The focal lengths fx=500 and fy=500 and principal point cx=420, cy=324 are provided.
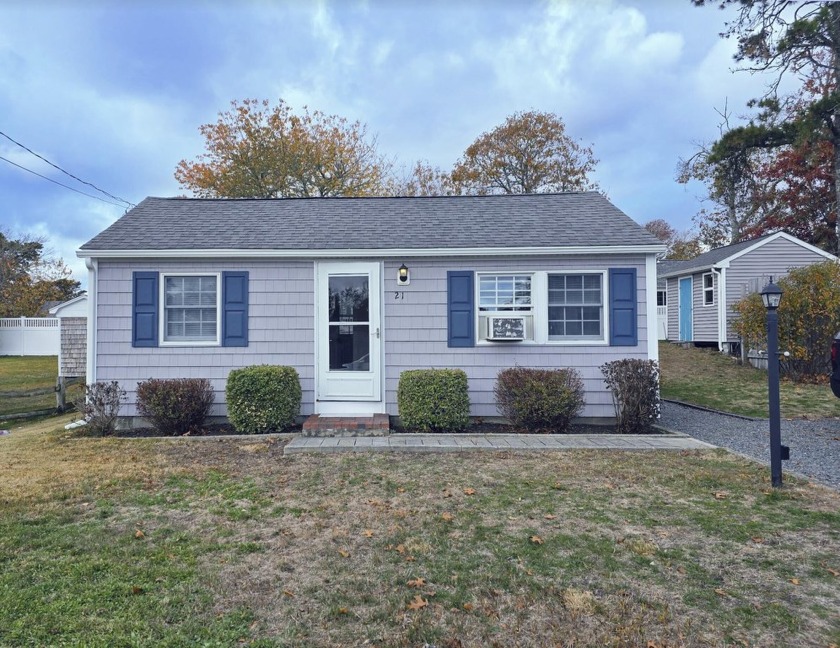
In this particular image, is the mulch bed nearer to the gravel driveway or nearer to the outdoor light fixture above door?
the gravel driveway

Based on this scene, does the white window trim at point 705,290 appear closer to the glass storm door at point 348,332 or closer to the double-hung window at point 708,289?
the double-hung window at point 708,289

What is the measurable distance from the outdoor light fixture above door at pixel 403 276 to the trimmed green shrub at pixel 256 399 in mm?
2126

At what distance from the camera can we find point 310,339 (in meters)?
7.36

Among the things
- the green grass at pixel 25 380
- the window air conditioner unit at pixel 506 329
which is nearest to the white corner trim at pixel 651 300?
the window air conditioner unit at pixel 506 329

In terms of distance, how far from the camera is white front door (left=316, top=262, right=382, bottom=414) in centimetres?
735

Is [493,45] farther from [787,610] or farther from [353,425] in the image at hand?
[787,610]

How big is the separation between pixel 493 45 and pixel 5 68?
11.2 m

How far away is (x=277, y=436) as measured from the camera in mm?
6508

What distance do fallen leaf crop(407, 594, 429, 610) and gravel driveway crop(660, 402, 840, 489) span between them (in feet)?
13.3

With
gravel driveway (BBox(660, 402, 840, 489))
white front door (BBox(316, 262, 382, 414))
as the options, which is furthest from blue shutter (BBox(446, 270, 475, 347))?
gravel driveway (BBox(660, 402, 840, 489))

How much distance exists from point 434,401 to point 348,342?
5.32 feet

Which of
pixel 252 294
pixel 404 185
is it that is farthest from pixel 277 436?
pixel 404 185

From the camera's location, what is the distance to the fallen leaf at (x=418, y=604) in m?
2.48

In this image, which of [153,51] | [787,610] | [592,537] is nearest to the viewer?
[787,610]
